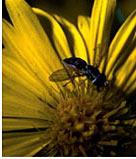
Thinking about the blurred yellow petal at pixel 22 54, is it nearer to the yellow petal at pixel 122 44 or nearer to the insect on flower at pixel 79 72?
the insect on flower at pixel 79 72

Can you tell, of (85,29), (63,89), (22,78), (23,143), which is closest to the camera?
(23,143)

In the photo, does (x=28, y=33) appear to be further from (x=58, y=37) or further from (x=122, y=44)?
(x=122, y=44)

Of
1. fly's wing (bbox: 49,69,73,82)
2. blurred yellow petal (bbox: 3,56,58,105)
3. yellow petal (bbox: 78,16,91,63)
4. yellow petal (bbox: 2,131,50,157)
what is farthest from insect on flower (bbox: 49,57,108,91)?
yellow petal (bbox: 2,131,50,157)

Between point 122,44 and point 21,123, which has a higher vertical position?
point 122,44

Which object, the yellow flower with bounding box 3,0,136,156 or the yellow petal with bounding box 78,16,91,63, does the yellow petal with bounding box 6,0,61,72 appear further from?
the yellow petal with bounding box 78,16,91,63

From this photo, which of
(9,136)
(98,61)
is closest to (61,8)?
(98,61)

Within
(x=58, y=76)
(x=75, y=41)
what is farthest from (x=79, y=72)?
(x=75, y=41)

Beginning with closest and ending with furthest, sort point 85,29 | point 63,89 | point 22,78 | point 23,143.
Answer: point 23,143 < point 22,78 < point 63,89 < point 85,29
